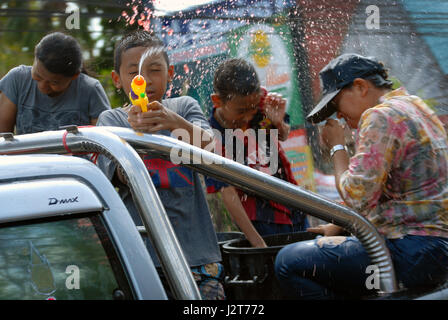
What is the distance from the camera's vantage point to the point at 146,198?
1432 millimetres

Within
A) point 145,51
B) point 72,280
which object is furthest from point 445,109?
point 72,280

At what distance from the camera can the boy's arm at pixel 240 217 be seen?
123 inches

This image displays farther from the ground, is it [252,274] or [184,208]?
[184,208]

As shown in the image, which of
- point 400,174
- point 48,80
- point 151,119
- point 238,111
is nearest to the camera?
point 151,119

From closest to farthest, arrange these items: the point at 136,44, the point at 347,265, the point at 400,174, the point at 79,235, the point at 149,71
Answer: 1. the point at 79,235
2. the point at 347,265
3. the point at 400,174
4. the point at 149,71
5. the point at 136,44

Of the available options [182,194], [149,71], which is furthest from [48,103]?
[182,194]

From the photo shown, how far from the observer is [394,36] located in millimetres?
8039

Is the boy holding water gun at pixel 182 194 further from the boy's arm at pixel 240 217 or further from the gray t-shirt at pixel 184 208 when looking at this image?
the boy's arm at pixel 240 217

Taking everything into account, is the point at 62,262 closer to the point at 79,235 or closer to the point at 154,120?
the point at 79,235

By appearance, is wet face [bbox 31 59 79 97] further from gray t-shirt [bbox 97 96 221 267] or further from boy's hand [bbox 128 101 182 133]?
boy's hand [bbox 128 101 182 133]

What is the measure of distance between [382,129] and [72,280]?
4.37ft

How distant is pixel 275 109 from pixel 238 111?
0.22m

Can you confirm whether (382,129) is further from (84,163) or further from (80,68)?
(80,68)

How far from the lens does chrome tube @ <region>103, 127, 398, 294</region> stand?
161cm
